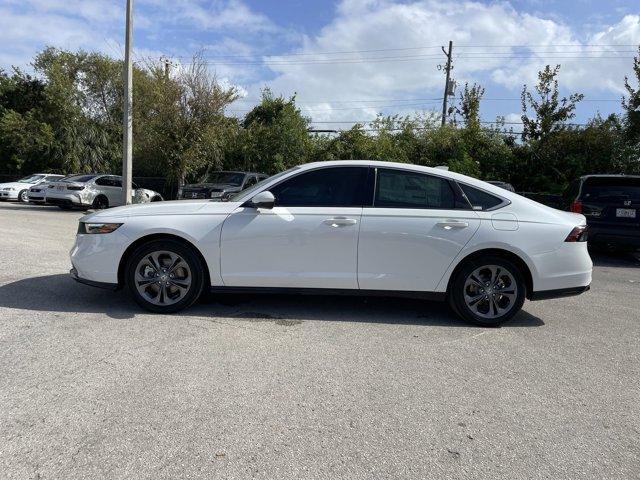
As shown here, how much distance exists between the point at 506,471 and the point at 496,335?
2.47 metres

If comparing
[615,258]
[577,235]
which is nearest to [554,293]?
[577,235]

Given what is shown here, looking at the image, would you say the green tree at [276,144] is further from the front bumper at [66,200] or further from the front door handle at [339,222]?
the front door handle at [339,222]

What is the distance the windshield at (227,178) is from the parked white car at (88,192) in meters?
3.38

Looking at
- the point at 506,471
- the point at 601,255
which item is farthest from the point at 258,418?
the point at 601,255

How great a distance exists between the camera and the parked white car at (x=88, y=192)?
1805cm

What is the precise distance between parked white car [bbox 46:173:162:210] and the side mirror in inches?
585

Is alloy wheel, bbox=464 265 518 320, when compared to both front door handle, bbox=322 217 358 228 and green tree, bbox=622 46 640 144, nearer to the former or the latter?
front door handle, bbox=322 217 358 228

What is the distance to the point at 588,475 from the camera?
2859 mm

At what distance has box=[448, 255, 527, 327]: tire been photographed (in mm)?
5410

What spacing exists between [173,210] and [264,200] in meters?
1.00

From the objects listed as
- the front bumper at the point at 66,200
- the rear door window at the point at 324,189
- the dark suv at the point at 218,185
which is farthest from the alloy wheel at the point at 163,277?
the front bumper at the point at 66,200

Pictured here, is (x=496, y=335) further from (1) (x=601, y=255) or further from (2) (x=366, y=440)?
(1) (x=601, y=255)

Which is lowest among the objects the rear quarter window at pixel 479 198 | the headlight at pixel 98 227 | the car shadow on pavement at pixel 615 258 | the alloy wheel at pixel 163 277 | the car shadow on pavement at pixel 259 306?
the car shadow on pavement at pixel 259 306

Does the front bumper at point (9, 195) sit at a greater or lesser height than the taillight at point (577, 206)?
lesser
